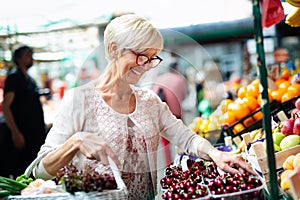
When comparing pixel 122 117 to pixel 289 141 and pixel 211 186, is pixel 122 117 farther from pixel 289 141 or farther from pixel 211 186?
pixel 289 141

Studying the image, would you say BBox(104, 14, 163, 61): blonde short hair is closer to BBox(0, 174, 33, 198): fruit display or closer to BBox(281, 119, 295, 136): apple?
BBox(0, 174, 33, 198): fruit display

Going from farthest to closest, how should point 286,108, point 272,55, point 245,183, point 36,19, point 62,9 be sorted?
point 272,55, point 36,19, point 62,9, point 286,108, point 245,183

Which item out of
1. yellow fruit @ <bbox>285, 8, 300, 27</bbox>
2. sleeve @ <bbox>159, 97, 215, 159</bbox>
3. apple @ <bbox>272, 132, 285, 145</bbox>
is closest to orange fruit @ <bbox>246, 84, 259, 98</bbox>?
yellow fruit @ <bbox>285, 8, 300, 27</bbox>

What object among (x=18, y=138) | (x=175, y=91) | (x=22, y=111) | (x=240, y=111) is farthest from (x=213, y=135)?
(x=18, y=138)

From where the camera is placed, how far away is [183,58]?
2.21 meters

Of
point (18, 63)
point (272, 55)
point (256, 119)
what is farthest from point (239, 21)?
point (256, 119)

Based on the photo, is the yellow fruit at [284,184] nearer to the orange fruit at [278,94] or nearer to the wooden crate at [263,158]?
the wooden crate at [263,158]

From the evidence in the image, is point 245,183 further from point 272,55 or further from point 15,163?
point 272,55

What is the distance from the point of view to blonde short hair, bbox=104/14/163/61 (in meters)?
1.97

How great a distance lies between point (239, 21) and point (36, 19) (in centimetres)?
324

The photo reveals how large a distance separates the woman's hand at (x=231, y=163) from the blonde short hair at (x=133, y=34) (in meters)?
0.53

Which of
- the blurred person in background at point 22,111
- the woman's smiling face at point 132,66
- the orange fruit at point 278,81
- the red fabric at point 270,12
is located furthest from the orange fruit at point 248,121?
the blurred person in background at point 22,111

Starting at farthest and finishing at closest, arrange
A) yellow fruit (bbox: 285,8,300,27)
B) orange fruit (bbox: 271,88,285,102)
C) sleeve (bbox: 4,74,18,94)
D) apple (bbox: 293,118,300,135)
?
sleeve (bbox: 4,74,18,94) → orange fruit (bbox: 271,88,285,102) → yellow fruit (bbox: 285,8,300,27) → apple (bbox: 293,118,300,135)

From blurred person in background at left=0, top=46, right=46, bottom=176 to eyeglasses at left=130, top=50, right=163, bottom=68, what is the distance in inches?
120
